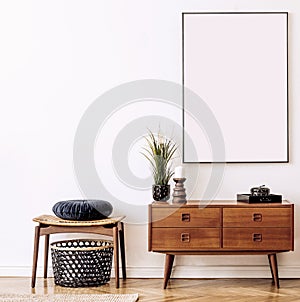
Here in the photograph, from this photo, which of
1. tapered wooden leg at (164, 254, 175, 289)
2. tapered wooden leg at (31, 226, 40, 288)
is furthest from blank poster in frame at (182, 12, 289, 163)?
tapered wooden leg at (31, 226, 40, 288)

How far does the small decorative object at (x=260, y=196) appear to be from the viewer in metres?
5.11

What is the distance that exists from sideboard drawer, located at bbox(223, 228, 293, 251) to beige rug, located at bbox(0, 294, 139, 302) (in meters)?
0.75

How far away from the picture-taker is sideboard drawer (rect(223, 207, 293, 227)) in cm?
504

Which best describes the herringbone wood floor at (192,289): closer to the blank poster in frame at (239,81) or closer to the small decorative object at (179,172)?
the small decorative object at (179,172)

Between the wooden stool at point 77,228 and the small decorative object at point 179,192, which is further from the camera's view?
the small decorative object at point 179,192

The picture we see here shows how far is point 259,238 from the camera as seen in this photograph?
504 cm

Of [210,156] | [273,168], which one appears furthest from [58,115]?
[273,168]

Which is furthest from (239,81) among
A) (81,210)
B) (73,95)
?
(81,210)

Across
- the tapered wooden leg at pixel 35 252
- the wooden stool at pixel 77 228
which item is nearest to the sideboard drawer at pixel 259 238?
the wooden stool at pixel 77 228

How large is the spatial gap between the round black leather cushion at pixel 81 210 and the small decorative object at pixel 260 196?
929mm

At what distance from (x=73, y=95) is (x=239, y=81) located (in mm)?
1159

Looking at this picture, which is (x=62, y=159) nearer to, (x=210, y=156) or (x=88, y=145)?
(x=88, y=145)

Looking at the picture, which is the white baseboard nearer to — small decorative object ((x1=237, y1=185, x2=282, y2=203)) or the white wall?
the white wall

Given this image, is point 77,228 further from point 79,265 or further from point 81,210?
point 79,265
